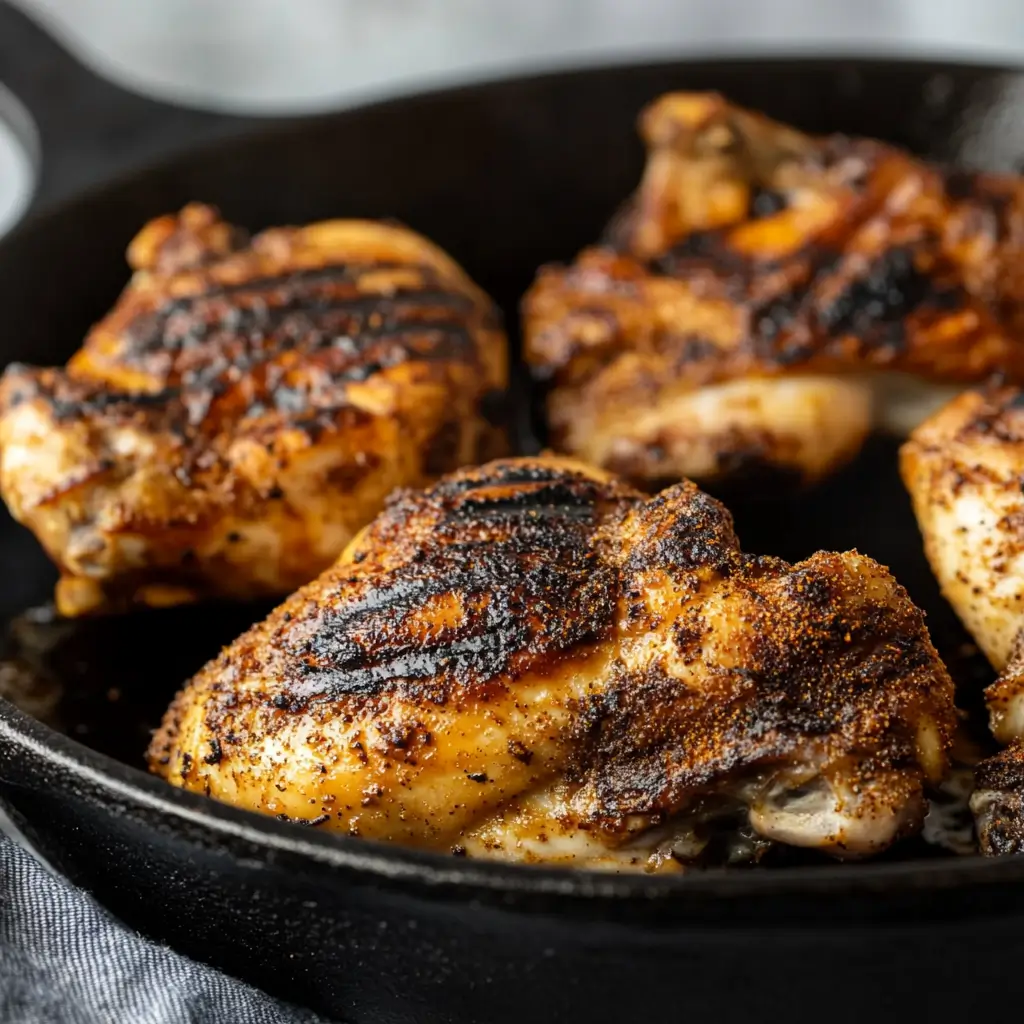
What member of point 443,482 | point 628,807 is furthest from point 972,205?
point 628,807

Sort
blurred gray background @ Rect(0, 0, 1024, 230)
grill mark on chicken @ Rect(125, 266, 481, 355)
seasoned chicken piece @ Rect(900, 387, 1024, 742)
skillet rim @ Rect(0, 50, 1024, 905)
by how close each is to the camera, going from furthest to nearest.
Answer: blurred gray background @ Rect(0, 0, 1024, 230), grill mark on chicken @ Rect(125, 266, 481, 355), seasoned chicken piece @ Rect(900, 387, 1024, 742), skillet rim @ Rect(0, 50, 1024, 905)

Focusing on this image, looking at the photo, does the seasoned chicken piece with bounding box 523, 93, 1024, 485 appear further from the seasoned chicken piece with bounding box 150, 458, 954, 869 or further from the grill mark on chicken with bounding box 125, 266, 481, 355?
the seasoned chicken piece with bounding box 150, 458, 954, 869

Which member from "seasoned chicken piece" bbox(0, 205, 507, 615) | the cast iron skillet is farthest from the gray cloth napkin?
"seasoned chicken piece" bbox(0, 205, 507, 615)

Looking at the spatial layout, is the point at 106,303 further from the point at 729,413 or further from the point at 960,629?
the point at 960,629

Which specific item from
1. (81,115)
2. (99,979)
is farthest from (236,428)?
(81,115)

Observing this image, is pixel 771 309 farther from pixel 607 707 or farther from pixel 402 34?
pixel 402 34

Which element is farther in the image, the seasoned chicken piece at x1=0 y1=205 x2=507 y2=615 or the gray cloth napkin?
the seasoned chicken piece at x1=0 y1=205 x2=507 y2=615

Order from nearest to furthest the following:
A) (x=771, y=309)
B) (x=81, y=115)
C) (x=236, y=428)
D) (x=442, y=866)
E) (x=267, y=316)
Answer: (x=442, y=866) < (x=236, y=428) < (x=267, y=316) < (x=771, y=309) < (x=81, y=115)
